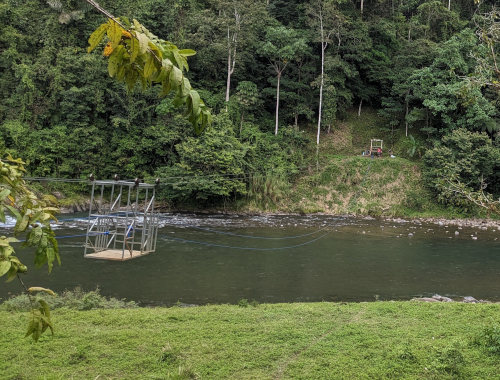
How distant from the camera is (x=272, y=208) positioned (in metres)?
27.0

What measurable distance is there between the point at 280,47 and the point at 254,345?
27982mm

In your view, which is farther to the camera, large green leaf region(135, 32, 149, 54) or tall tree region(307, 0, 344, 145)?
tall tree region(307, 0, 344, 145)

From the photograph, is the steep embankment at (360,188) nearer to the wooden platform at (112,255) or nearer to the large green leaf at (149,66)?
the wooden platform at (112,255)

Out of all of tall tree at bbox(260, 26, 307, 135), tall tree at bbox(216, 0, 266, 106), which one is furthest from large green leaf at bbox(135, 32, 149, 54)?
tall tree at bbox(260, 26, 307, 135)

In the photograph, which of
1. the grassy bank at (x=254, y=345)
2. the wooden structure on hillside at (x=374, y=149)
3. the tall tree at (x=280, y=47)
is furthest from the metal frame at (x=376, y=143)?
the grassy bank at (x=254, y=345)

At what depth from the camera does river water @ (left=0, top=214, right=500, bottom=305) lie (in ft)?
38.0

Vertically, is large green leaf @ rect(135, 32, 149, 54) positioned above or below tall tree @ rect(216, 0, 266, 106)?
below

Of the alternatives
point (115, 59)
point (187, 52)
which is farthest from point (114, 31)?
point (187, 52)

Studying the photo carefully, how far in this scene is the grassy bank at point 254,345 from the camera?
5.34 metres

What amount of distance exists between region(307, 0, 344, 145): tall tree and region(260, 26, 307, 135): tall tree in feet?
5.03

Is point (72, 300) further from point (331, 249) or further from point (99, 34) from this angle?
point (331, 249)

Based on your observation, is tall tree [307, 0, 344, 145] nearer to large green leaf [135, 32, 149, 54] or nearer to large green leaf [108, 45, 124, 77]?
large green leaf [108, 45, 124, 77]

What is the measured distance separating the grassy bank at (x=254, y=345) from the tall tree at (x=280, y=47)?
24348mm

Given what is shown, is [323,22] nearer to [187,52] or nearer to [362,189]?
[362,189]
